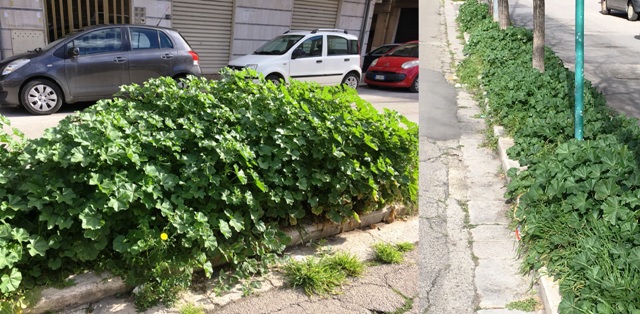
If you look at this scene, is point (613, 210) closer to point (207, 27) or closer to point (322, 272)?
point (322, 272)

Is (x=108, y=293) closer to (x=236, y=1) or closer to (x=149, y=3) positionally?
(x=149, y=3)

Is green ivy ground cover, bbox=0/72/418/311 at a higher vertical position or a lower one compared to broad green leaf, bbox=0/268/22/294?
higher

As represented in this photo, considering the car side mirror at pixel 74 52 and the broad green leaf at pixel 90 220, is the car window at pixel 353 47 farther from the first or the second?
the broad green leaf at pixel 90 220

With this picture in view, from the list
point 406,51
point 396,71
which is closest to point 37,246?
point 396,71

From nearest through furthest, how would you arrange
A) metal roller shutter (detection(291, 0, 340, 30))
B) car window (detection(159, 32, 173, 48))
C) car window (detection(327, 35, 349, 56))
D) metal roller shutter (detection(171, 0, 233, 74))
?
car window (detection(159, 32, 173, 48))
car window (detection(327, 35, 349, 56))
metal roller shutter (detection(171, 0, 233, 74))
metal roller shutter (detection(291, 0, 340, 30))

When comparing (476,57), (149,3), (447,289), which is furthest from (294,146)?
(149,3)

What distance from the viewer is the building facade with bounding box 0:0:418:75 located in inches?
571

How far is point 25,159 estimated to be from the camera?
427 centimetres

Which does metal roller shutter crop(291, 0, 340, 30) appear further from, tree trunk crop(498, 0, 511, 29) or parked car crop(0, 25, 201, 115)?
parked car crop(0, 25, 201, 115)

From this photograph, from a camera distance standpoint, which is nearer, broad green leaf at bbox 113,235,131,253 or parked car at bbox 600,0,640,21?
broad green leaf at bbox 113,235,131,253

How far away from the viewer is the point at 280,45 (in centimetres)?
1569

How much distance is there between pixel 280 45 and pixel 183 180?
38.2ft

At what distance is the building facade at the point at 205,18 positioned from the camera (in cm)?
1452

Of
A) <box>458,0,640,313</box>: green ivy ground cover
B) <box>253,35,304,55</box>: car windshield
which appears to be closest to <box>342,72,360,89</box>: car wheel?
<box>253,35,304,55</box>: car windshield
